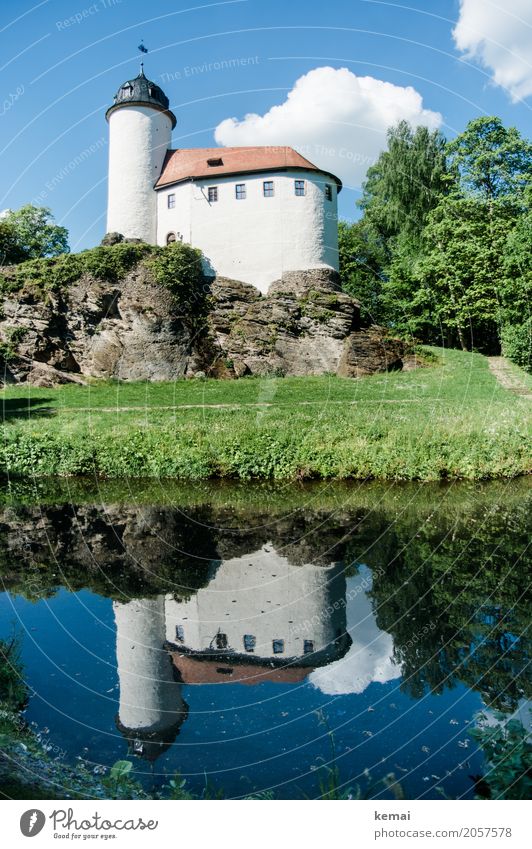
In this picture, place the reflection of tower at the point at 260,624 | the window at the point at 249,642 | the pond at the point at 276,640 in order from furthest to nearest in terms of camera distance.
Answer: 1. the window at the point at 249,642
2. the reflection of tower at the point at 260,624
3. the pond at the point at 276,640

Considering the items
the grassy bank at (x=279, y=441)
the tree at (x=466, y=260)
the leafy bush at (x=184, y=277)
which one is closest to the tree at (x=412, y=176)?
the tree at (x=466, y=260)

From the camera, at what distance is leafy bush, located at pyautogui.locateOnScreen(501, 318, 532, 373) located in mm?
35688

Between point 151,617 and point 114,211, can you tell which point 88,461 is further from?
point 114,211

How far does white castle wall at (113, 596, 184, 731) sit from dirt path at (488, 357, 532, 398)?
25721mm

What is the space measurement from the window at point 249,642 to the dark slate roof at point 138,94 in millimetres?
42434

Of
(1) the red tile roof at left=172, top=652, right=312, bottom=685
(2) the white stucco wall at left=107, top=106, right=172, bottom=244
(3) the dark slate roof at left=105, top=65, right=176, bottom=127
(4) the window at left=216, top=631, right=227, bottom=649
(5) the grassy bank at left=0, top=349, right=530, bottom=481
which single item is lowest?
(1) the red tile roof at left=172, top=652, right=312, bottom=685

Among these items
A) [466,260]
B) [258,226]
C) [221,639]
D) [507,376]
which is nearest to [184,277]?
[258,226]

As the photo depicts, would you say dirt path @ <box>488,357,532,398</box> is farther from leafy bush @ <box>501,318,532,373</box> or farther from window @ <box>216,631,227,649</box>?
window @ <box>216,631,227,649</box>

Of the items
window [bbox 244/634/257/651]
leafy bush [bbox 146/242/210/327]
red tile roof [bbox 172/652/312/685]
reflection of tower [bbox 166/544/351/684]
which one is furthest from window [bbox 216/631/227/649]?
leafy bush [bbox 146/242/210/327]

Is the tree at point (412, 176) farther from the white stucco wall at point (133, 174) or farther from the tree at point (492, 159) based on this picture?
the white stucco wall at point (133, 174)

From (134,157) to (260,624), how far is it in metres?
42.2

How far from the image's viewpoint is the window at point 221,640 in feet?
26.8
